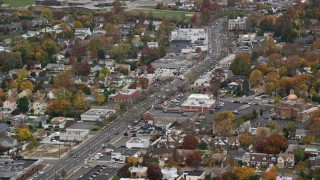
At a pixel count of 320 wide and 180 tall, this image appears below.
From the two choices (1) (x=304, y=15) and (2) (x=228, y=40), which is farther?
(1) (x=304, y=15)

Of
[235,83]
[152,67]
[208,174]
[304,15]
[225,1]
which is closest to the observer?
[208,174]

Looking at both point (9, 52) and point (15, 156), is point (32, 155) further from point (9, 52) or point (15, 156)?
point (9, 52)

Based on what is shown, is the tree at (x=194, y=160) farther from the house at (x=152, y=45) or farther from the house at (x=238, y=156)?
the house at (x=152, y=45)

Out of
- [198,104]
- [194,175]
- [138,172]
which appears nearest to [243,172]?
[194,175]

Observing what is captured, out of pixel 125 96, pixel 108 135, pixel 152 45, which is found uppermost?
pixel 152 45

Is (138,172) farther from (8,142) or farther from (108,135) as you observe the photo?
(8,142)

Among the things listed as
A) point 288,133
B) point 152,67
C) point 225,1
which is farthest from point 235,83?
point 225,1
